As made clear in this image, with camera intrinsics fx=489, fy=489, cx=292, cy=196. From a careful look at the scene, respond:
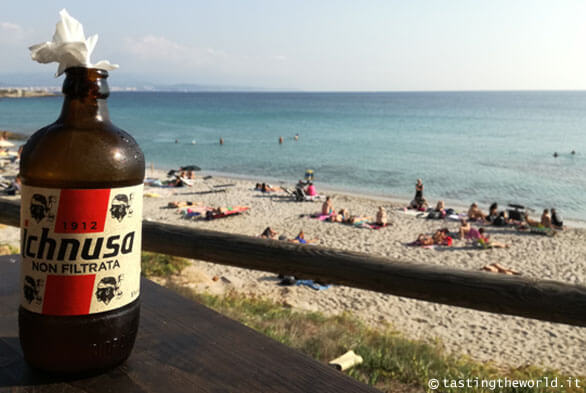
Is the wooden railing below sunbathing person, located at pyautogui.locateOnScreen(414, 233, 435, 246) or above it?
above

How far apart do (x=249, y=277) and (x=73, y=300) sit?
361 inches

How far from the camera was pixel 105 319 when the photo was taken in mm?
934

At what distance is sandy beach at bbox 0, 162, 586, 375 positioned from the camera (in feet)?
24.6

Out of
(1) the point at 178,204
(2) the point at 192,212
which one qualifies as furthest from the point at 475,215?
(1) the point at 178,204

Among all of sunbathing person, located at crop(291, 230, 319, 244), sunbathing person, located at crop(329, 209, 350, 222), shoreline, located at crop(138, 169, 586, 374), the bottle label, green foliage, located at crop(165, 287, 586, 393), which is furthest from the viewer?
sunbathing person, located at crop(329, 209, 350, 222)

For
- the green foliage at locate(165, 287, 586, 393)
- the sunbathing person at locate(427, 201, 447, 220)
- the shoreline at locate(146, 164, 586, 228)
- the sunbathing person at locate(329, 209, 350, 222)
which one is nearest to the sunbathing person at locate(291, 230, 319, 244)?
the sunbathing person at locate(329, 209, 350, 222)

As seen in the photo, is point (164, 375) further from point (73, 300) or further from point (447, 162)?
point (447, 162)

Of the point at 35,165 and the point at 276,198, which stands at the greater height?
the point at 35,165

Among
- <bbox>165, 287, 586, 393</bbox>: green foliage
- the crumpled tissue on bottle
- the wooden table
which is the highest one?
the crumpled tissue on bottle

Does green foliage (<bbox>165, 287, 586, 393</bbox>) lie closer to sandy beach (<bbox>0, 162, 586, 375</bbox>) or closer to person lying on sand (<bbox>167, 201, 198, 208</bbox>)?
sandy beach (<bbox>0, 162, 586, 375</bbox>)

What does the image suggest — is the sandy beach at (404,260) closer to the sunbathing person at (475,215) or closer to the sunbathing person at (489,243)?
the sunbathing person at (489,243)

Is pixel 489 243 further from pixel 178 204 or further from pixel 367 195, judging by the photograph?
pixel 178 204

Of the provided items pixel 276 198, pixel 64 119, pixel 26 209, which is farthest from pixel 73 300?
pixel 276 198

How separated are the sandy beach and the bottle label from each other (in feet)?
16.2
